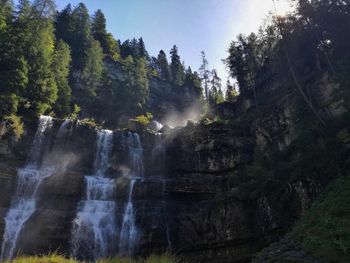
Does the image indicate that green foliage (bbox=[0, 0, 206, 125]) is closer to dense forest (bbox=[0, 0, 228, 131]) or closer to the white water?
dense forest (bbox=[0, 0, 228, 131])

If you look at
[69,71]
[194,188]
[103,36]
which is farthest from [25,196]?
[103,36]

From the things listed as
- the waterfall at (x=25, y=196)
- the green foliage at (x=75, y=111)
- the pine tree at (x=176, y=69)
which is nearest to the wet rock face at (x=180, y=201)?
the waterfall at (x=25, y=196)

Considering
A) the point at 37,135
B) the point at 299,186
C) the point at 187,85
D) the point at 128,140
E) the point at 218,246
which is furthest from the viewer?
the point at 187,85

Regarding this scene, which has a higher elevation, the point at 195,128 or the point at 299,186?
the point at 195,128

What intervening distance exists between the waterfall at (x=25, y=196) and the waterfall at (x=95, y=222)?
3.46m

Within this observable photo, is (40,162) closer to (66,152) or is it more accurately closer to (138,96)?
(66,152)

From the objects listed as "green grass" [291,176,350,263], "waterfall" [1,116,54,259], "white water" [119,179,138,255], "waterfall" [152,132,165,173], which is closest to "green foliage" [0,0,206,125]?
"waterfall" [1,116,54,259]

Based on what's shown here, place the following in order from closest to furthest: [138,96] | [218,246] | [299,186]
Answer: [299,186], [218,246], [138,96]

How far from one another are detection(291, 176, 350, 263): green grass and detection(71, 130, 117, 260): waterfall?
12642mm

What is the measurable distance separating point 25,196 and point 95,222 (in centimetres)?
573

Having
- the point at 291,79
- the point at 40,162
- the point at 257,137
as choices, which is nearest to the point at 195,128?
the point at 257,137

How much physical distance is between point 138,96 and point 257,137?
22886 mm

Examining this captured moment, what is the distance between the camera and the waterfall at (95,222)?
2169cm

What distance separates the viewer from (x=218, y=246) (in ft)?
75.8
